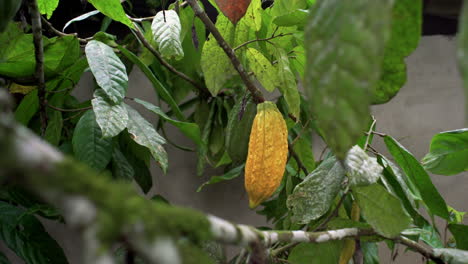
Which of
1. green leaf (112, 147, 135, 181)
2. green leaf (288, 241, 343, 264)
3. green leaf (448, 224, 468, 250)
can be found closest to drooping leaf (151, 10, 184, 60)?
green leaf (112, 147, 135, 181)

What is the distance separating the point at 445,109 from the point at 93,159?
174 cm

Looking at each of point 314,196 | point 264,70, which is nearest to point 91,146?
point 264,70

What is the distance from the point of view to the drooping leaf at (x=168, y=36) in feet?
3.57

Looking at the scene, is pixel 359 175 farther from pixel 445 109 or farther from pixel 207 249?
pixel 445 109

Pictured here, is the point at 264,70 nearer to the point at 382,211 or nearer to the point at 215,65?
the point at 215,65

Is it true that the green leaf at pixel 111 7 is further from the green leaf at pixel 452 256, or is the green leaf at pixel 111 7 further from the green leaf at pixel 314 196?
the green leaf at pixel 452 256

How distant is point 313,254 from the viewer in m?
0.97

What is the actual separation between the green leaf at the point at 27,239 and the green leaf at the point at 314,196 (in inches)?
28.4

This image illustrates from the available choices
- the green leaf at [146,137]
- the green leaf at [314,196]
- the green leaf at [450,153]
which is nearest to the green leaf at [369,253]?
the green leaf at [450,153]

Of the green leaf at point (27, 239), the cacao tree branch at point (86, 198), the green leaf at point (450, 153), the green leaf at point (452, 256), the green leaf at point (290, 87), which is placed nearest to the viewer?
the cacao tree branch at point (86, 198)

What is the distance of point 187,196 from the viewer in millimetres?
2107

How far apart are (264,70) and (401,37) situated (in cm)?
69

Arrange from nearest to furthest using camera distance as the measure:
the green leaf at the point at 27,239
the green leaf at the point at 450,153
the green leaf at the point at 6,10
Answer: the green leaf at the point at 6,10 < the green leaf at the point at 450,153 < the green leaf at the point at 27,239

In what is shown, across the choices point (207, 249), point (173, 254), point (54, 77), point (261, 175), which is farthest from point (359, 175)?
point (54, 77)
